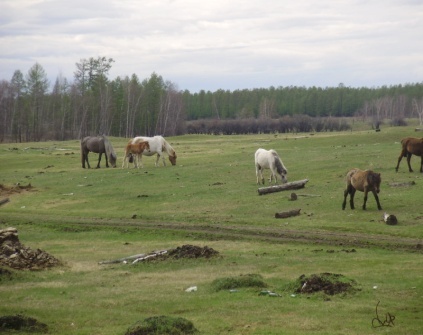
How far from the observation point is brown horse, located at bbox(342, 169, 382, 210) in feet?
97.7

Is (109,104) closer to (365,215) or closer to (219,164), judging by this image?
(219,164)

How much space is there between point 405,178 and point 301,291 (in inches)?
854

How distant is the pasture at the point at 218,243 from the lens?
49.1 feet

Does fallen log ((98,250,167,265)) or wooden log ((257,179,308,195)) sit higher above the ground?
wooden log ((257,179,308,195))

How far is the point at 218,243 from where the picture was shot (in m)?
25.7

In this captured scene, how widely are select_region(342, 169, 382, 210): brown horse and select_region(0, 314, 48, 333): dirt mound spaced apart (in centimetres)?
1847

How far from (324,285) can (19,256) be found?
9.44 metres

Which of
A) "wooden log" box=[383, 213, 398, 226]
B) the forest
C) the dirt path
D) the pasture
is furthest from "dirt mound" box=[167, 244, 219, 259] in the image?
the forest

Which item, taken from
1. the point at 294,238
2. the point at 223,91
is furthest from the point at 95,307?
the point at 223,91

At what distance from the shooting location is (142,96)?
4830 inches

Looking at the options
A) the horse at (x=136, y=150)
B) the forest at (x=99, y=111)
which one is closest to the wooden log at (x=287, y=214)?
the horse at (x=136, y=150)

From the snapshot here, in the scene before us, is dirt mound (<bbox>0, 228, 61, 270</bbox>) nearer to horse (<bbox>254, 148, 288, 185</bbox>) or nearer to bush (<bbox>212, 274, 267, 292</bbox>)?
bush (<bbox>212, 274, 267, 292</bbox>)

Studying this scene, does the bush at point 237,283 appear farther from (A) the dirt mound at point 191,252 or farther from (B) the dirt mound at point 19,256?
(B) the dirt mound at point 19,256

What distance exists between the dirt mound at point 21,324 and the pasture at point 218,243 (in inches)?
15.0
